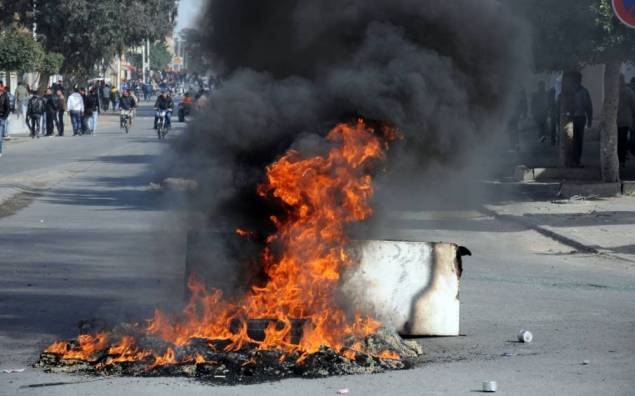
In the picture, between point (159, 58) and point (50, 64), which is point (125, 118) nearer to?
point (50, 64)

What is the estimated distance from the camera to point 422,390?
6816mm

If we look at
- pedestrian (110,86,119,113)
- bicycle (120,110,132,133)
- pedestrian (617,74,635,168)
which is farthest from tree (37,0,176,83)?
pedestrian (617,74,635,168)

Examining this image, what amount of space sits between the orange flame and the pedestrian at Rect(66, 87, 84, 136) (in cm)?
3678

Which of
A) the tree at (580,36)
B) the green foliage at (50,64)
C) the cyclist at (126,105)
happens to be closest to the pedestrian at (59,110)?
the cyclist at (126,105)

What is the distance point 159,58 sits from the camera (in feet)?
427

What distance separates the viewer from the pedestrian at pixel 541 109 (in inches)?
1372

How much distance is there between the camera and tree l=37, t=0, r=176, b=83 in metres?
61.0

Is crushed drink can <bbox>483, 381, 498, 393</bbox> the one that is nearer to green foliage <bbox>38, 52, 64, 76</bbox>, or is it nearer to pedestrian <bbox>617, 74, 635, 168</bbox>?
pedestrian <bbox>617, 74, 635, 168</bbox>

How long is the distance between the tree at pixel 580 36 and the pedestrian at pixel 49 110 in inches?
1030

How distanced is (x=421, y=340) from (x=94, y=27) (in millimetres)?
55828

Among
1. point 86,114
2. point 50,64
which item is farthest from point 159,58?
point 86,114

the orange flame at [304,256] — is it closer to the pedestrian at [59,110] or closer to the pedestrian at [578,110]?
the pedestrian at [578,110]

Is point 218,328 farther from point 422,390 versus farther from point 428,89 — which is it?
point 428,89

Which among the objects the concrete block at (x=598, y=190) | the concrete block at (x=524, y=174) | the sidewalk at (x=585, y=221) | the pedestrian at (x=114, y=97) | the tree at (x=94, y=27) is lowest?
the sidewalk at (x=585, y=221)
